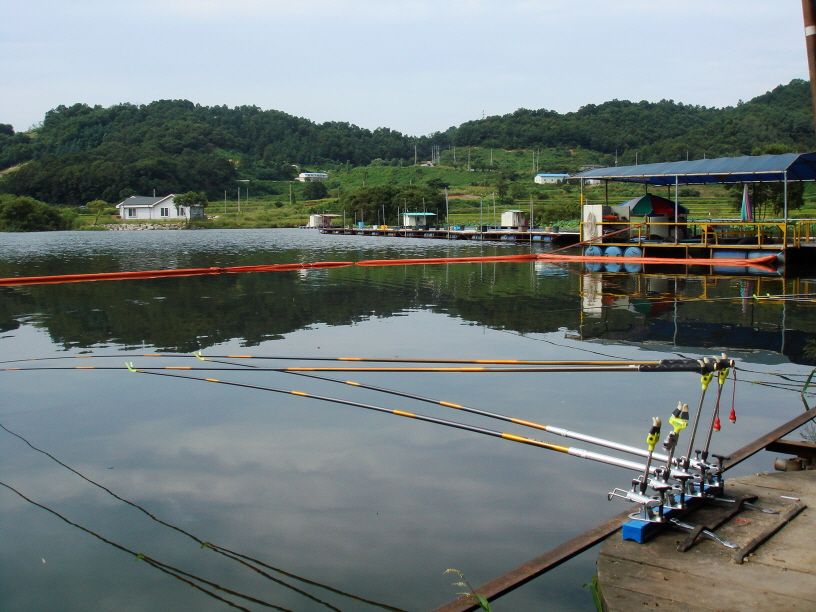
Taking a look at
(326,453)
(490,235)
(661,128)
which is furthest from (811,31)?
(661,128)

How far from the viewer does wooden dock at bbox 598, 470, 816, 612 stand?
3.58 m

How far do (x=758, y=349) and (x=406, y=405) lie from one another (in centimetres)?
618

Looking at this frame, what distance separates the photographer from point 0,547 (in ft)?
17.1

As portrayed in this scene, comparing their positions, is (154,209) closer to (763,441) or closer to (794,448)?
(763,441)

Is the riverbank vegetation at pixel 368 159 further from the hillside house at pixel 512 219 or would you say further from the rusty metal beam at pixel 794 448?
the rusty metal beam at pixel 794 448

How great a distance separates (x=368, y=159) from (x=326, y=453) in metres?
197

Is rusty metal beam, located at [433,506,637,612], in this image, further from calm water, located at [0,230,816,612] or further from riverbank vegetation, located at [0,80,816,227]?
riverbank vegetation, located at [0,80,816,227]

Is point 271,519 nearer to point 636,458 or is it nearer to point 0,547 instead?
point 0,547

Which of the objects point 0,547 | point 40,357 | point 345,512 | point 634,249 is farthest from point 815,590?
point 634,249

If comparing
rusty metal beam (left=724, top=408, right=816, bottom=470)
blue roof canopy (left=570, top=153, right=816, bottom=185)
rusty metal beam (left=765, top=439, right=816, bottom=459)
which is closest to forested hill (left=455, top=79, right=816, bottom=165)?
blue roof canopy (left=570, top=153, right=816, bottom=185)

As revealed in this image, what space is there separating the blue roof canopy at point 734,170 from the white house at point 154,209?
109 m

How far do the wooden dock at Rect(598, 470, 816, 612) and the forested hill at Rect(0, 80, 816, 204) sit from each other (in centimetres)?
9390

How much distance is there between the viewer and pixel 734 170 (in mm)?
26922

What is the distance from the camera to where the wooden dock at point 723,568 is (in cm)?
358
